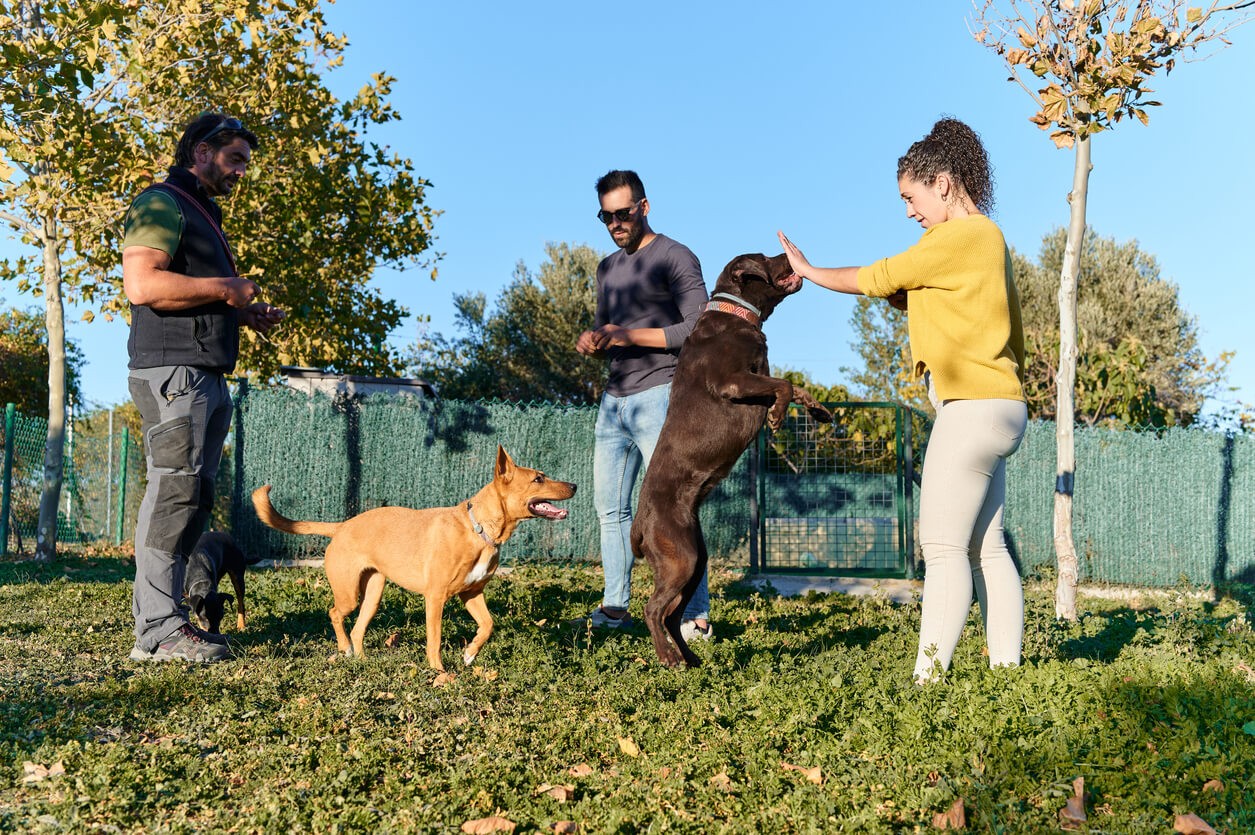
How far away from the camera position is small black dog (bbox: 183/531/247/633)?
537 cm

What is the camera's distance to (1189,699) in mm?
3512

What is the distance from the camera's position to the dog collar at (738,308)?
453cm

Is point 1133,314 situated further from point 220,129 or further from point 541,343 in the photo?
point 220,129

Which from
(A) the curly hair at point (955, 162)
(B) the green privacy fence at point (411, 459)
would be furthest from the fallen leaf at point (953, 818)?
(B) the green privacy fence at point (411, 459)

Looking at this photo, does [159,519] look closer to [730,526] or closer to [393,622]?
[393,622]

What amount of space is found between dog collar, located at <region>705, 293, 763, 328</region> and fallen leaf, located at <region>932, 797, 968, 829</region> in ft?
7.72

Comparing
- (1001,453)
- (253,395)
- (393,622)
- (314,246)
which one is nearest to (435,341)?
(314,246)

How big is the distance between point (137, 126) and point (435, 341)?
2342 cm

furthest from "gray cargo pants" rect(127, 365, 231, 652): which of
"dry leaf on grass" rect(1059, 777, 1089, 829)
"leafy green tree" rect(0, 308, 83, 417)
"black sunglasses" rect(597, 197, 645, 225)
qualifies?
"leafy green tree" rect(0, 308, 83, 417)

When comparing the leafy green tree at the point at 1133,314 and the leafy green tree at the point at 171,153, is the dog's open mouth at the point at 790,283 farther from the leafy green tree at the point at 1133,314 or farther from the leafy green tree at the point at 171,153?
the leafy green tree at the point at 1133,314

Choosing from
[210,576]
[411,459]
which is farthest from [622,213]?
[411,459]

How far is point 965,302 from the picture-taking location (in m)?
3.63

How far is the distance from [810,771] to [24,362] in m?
23.2

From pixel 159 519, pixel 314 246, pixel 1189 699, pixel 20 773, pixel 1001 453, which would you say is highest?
pixel 314 246
